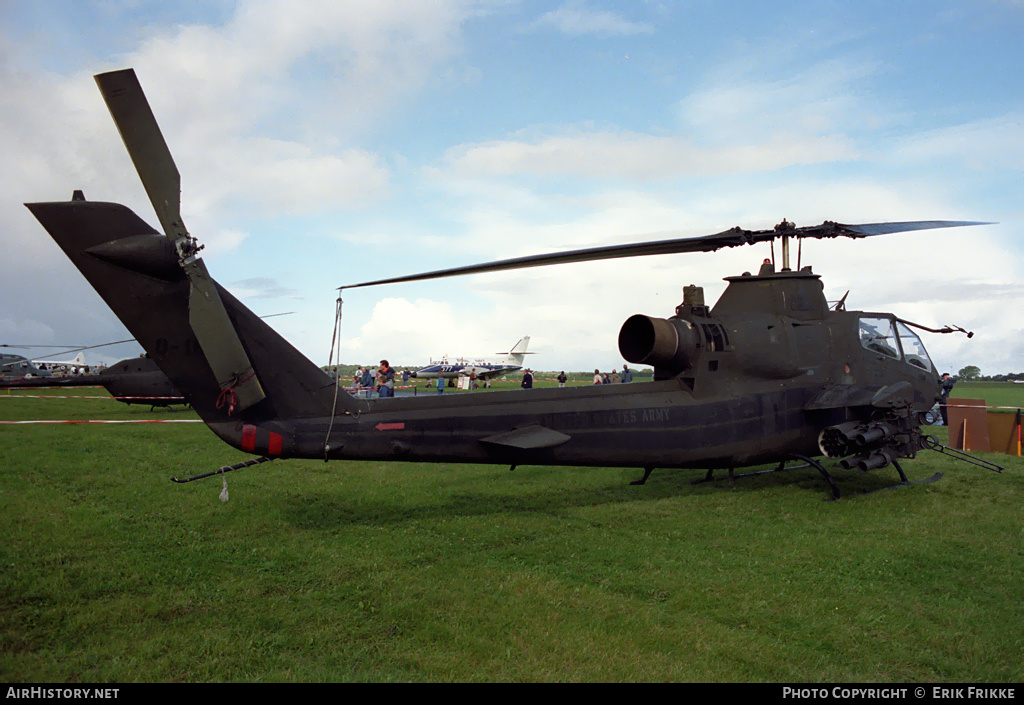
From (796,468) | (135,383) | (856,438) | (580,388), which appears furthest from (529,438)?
(135,383)

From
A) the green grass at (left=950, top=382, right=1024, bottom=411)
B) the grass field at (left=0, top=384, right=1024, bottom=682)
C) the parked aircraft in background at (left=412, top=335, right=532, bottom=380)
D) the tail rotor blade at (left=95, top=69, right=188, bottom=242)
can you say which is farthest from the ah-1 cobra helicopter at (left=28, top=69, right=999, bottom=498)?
the parked aircraft in background at (left=412, top=335, right=532, bottom=380)

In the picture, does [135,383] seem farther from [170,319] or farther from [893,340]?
[893,340]

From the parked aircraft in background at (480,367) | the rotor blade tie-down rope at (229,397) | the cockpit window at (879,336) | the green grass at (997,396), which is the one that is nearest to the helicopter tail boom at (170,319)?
the rotor blade tie-down rope at (229,397)

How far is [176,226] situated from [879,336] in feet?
35.7

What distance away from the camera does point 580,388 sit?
8.38 meters

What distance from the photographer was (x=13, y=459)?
39.0 ft

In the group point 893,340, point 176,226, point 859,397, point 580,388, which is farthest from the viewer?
point 893,340

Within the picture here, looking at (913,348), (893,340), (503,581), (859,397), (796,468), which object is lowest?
(503,581)

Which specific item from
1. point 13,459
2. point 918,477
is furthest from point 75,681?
point 918,477

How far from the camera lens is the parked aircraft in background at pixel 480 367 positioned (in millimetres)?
64438

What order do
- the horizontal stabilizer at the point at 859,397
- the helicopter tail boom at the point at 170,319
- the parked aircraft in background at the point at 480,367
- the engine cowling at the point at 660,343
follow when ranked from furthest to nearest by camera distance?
the parked aircraft in background at the point at 480,367 < the horizontal stabilizer at the point at 859,397 < the engine cowling at the point at 660,343 < the helicopter tail boom at the point at 170,319

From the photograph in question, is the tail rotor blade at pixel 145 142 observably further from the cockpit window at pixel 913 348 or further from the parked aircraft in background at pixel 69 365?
the parked aircraft in background at pixel 69 365

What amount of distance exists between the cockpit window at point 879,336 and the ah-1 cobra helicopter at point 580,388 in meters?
0.03

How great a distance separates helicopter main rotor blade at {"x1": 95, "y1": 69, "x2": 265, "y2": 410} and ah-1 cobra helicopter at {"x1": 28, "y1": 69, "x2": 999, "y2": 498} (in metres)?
0.01
